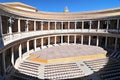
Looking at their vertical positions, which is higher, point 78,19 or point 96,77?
point 78,19

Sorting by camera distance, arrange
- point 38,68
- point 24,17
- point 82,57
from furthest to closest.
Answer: point 24,17 < point 82,57 < point 38,68

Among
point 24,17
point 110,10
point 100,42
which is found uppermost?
point 110,10

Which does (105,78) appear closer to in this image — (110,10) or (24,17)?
(24,17)

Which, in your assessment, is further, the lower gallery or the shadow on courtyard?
the lower gallery

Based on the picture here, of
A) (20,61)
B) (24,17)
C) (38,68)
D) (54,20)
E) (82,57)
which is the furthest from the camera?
(54,20)

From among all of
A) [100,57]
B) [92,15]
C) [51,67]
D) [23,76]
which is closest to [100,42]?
[92,15]

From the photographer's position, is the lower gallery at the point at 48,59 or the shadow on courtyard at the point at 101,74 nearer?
the shadow on courtyard at the point at 101,74

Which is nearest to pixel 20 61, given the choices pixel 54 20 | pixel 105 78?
pixel 105 78

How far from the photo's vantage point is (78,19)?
38656mm

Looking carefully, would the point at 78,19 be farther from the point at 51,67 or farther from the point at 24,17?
the point at 51,67

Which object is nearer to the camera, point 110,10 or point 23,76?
point 23,76

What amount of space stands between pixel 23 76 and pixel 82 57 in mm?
11504

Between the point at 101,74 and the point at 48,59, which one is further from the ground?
the point at 48,59

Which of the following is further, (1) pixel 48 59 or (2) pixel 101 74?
(1) pixel 48 59
